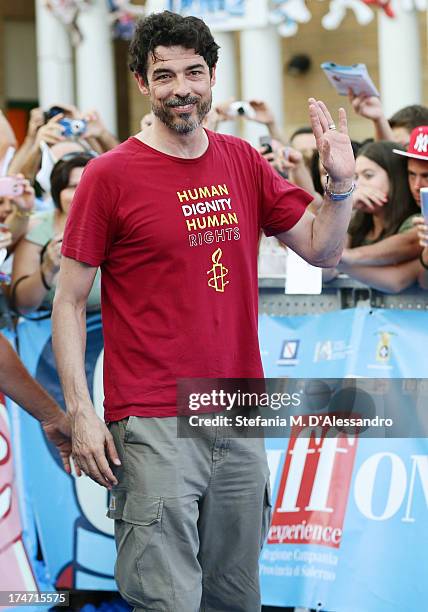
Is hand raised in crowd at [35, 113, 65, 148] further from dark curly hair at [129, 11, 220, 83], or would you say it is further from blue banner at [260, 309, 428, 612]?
dark curly hair at [129, 11, 220, 83]

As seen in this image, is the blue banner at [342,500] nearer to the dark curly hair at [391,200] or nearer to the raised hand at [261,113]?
the dark curly hair at [391,200]

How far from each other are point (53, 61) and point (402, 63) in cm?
726

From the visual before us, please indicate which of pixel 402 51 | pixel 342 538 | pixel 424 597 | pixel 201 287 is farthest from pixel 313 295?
pixel 402 51

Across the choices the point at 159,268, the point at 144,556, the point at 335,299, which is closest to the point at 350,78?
the point at 335,299

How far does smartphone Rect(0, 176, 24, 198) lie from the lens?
4.90 metres

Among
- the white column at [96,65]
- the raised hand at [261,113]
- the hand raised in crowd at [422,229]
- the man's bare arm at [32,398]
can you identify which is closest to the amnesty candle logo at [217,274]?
the man's bare arm at [32,398]

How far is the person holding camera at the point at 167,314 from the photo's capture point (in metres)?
3.28

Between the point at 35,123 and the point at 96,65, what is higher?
the point at 96,65

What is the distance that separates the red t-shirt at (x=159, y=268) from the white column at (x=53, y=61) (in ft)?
51.0

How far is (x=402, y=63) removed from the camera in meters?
13.8

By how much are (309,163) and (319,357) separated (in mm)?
1952

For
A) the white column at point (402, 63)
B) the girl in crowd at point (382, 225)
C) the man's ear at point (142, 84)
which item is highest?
the white column at point (402, 63)

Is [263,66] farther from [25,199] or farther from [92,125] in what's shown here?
[25,199]

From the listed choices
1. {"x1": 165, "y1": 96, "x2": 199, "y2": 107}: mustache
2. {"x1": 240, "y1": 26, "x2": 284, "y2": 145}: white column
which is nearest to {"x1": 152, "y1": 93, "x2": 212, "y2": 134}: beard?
{"x1": 165, "y1": 96, "x2": 199, "y2": 107}: mustache
